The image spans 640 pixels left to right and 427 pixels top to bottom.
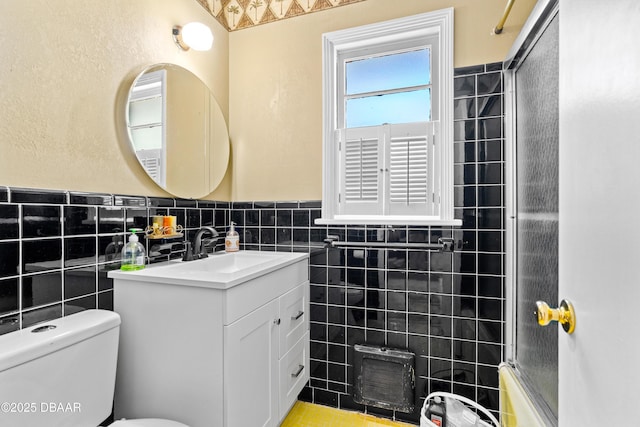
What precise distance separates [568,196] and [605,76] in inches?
9.1

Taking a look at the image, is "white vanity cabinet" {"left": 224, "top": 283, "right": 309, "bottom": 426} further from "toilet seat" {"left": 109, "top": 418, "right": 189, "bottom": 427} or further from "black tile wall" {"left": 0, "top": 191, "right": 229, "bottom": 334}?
"black tile wall" {"left": 0, "top": 191, "right": 229, "bottom": 334}

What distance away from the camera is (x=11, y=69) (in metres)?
0.99

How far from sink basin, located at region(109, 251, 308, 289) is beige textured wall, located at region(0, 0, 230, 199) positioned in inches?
14.9

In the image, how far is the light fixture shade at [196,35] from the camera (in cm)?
166

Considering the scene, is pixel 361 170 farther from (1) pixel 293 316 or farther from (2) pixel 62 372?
(2) pixel 62 372

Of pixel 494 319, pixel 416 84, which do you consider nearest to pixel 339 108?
pixel 416 84

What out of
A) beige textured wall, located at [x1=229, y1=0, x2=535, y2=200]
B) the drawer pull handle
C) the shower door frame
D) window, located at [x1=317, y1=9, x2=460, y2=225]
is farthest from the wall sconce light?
the drawer pull handle

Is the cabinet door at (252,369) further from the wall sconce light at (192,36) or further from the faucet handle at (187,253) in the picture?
the wall sconce light at (192,36)

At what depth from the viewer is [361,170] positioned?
6.06 ft

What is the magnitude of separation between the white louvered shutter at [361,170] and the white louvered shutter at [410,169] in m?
0.06

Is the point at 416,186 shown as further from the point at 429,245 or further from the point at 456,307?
the point at 456,307

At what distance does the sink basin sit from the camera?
1134mm

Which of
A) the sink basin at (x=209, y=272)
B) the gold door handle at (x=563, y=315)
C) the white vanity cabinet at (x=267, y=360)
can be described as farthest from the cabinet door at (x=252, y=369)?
the gold door handle at (x=563, y=315)

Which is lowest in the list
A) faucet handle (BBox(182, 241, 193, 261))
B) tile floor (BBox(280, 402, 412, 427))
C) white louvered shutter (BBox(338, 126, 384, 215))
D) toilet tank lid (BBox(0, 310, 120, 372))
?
tile floor (BBox(280, 402, 412, 427))
